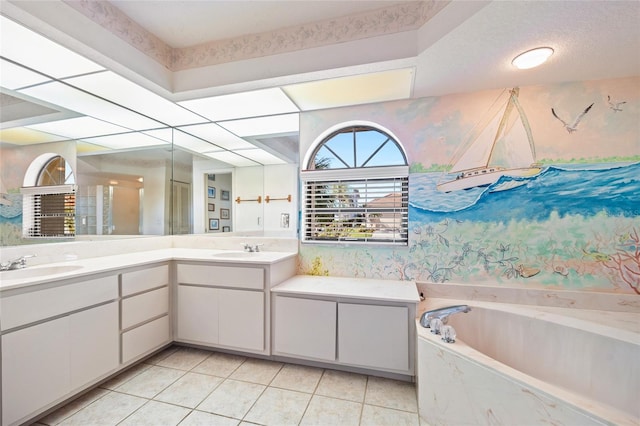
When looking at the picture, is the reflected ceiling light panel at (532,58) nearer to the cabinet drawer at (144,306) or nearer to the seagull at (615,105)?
the seagull at (615,105)

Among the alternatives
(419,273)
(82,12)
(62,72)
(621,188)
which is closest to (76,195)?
(62,72)

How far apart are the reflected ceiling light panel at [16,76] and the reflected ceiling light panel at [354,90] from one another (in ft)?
5.48

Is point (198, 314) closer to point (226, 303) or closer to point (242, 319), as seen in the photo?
point (226, 303)

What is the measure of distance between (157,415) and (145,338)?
69 cm

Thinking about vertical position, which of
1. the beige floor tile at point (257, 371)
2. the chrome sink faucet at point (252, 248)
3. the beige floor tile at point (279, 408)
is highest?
the chrome sink faucet at point (252, 248)

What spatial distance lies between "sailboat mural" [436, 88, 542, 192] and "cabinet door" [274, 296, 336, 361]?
4.88 ft

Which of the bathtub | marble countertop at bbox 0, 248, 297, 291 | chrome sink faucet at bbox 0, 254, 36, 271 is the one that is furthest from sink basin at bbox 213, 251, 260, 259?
the bathtub

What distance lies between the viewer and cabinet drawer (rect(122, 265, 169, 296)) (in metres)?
1.99

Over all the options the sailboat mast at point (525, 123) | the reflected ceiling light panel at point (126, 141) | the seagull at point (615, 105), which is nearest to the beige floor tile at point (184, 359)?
the reflected ceiling light panel at point (126, 141)

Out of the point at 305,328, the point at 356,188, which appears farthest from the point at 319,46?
the point at 305,328

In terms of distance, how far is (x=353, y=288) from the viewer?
2.14 meters

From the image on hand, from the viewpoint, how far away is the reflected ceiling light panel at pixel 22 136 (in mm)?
1786

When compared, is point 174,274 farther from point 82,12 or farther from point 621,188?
point 621,188

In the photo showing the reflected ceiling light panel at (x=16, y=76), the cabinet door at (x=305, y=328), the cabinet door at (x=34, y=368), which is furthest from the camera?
the cabinet door at (x=305, y=328)
